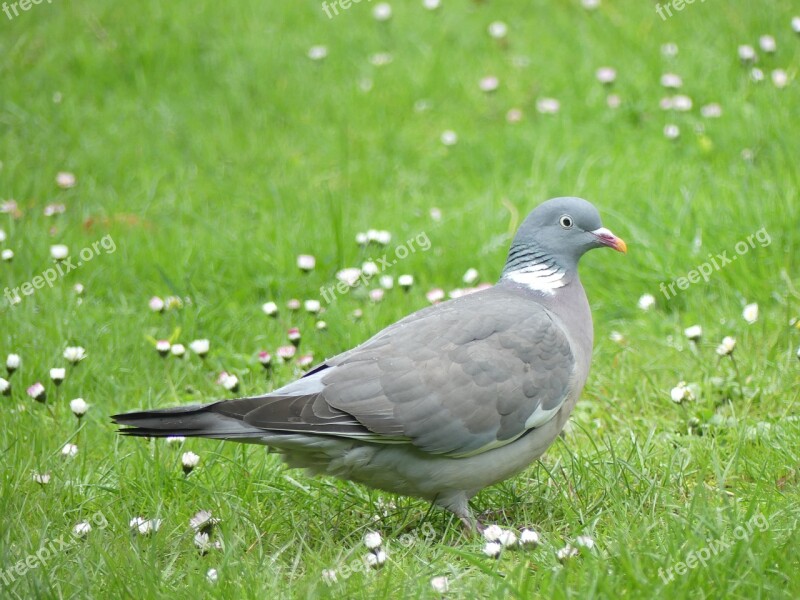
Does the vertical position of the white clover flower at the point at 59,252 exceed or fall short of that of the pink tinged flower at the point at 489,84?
it exceeds it

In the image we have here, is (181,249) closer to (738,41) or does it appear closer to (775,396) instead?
(775,396)

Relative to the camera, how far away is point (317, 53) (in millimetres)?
7035

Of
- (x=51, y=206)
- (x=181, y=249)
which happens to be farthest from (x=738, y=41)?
(x=51, y=206)

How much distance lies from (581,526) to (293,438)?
94 centimetres

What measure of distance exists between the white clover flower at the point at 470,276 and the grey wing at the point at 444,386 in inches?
48.5

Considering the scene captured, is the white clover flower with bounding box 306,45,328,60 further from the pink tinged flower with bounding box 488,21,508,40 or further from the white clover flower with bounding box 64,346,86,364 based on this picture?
the white clover flower with bounding box 64,346,86,364

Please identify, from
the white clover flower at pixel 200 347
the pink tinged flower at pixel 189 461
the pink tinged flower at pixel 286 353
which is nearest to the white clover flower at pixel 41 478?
the pink tinged flower at pixel 189 461

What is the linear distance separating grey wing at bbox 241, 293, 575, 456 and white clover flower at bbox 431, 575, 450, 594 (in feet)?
1.59

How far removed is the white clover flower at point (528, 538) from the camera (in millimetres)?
3188

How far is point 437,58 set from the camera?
6867mm

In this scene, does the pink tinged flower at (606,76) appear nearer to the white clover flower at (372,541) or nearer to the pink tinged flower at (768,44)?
the pink tinged flower at (768,44)
